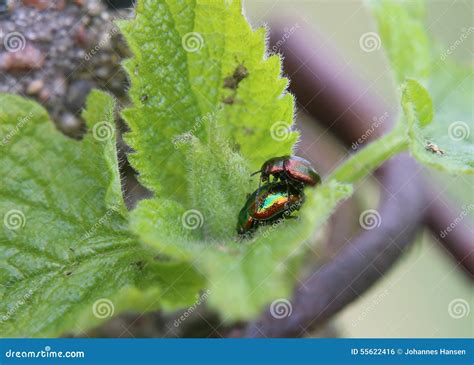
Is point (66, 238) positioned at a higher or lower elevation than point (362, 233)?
lower

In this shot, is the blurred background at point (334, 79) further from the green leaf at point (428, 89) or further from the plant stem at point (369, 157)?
the plant stem at point (369, 157)

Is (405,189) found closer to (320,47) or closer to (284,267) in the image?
(320,47)

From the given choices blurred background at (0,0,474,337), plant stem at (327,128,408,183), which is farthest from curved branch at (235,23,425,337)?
plant stem at (327,128,408,183)

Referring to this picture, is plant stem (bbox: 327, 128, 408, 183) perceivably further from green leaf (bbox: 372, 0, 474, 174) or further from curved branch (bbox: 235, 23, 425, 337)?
curved branch (bbox: 235, 23, 425, 337)

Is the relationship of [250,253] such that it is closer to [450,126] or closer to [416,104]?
[416,104]

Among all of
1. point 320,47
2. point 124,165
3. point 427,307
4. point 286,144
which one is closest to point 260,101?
point 286,144

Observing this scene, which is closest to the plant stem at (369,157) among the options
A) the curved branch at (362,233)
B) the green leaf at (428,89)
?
the green leaf at (428,89)

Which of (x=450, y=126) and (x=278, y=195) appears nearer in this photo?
(x=278, y=195)

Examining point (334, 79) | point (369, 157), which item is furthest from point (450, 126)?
point (334, 79)
